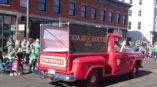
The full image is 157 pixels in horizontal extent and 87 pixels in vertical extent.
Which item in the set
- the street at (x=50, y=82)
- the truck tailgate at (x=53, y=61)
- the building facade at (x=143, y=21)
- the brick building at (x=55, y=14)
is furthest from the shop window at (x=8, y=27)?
the building facade at (x=143, y=21)

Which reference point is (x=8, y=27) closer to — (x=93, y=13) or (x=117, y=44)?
(x=117, y=44)

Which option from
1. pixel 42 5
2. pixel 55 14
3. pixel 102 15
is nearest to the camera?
pixel 42 5

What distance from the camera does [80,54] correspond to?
27.9 ft

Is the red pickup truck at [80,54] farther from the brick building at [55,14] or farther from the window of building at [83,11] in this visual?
the window of building at [83,11]

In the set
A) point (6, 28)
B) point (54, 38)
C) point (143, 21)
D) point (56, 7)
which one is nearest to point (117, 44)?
point (54, 38)

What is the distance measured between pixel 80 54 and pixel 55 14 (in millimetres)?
17408

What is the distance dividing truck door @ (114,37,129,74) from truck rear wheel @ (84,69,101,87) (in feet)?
4.11

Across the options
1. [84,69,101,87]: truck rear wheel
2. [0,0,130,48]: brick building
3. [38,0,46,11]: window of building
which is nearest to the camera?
[84,69,101,87]: truck rear wheel

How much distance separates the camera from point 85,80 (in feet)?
27.9

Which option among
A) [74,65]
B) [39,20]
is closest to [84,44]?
[74,65]

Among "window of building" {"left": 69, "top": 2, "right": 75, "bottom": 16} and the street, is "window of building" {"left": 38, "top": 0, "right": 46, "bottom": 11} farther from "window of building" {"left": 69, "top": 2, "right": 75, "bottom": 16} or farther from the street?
the street

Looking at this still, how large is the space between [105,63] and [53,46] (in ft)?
7.06

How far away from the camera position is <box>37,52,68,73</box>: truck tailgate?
8271mm

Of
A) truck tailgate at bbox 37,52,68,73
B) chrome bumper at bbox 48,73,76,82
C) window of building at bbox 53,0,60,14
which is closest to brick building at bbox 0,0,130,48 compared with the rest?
window of building at bbox 53,0,60,14
